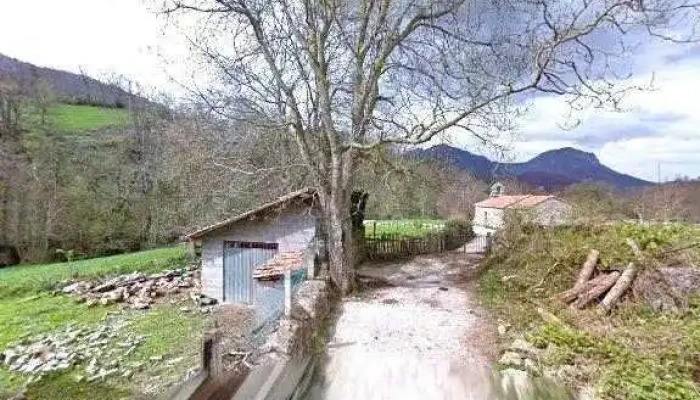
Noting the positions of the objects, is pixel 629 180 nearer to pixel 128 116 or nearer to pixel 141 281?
pixel 141 281

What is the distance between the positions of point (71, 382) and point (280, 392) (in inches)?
363

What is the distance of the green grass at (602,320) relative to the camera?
226 inches

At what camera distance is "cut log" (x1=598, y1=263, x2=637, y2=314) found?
870cm

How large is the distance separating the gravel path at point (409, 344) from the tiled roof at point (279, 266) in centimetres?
154

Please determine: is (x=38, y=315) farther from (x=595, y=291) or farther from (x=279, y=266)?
(x=595, y=291)

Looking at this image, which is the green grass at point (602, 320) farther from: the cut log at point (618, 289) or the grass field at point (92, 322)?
the grass field at point (92, 322)

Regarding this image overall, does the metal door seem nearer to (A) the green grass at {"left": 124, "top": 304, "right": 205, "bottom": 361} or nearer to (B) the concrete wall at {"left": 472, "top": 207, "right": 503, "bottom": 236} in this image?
(A) the green grass at {"left": 124, "top": 304, "right": 205, "bottom": 361}

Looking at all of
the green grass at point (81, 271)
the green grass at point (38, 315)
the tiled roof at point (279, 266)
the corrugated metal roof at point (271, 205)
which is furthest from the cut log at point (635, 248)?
the green grass at point (81, 271)

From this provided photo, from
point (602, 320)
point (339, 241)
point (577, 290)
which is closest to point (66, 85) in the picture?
point (339, 241)

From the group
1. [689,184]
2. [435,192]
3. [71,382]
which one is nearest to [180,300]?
[71,382]

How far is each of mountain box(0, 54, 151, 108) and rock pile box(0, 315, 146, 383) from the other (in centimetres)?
3294

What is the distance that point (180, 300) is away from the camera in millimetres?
15773

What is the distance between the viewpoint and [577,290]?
9.75m

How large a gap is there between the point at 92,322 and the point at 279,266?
7.52 metres
